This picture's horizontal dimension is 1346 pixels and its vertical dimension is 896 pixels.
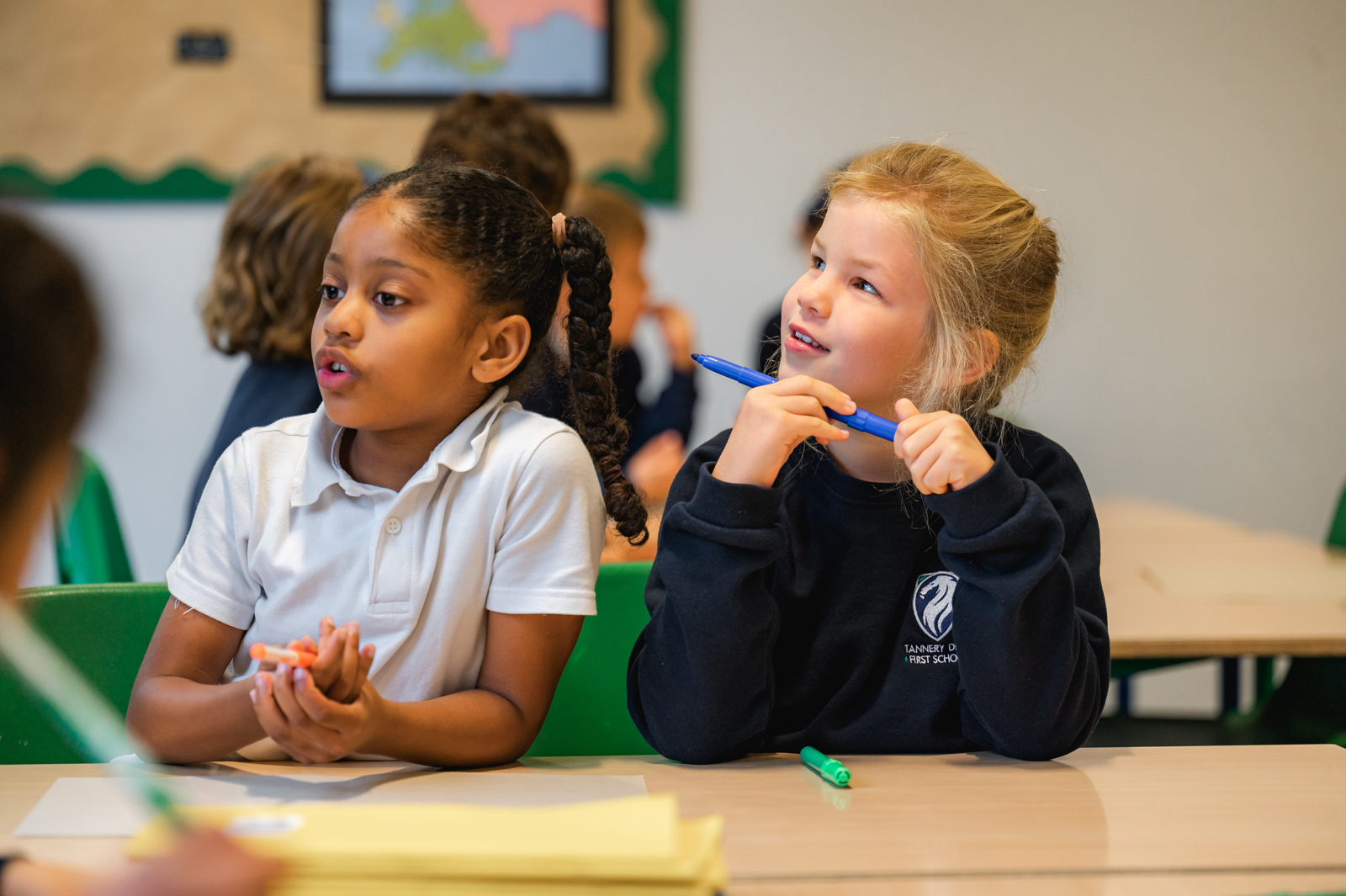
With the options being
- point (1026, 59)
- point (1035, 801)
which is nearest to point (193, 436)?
point (1026, 59)

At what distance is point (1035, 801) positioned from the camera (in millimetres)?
873

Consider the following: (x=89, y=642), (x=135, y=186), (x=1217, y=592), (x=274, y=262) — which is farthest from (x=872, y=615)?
(x=135, y=186)

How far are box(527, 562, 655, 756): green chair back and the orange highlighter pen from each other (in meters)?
0.44

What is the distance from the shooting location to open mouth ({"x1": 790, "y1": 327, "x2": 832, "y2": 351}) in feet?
3.61

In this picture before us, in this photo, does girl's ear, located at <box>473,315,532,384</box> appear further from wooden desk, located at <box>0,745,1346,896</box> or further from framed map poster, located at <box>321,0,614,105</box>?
framed map poster, located at <box>321,0,614,105</box>

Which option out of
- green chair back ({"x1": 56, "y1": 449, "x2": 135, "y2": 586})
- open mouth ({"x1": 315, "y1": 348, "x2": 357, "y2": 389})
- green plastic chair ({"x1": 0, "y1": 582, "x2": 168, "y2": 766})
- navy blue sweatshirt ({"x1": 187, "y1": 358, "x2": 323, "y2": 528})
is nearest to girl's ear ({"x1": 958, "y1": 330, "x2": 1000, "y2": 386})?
open mouth ({"x1": 315, "y1": 348, "x2": 357, "y2": 389})

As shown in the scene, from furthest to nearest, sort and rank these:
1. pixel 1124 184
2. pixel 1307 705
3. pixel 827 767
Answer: pixel 1124 184 → pixel 1307 705 → pixel 827 767

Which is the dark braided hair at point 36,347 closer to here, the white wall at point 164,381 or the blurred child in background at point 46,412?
the blurred child in background at point 46,412

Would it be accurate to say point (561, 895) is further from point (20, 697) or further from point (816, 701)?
point (20, 697)

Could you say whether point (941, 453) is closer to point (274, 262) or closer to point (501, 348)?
point (501, 348)

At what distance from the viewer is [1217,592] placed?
6.01 feet

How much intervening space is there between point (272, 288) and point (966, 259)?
3.95 feet

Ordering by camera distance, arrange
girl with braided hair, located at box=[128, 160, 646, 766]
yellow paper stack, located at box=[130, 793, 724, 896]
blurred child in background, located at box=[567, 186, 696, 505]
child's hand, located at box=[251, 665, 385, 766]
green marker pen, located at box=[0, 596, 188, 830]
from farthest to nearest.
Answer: blurred child in background, located at box=[567, 186, 696, 505], girl with braided hair, located at box=[128, 160, 646, 766], child's hand, located at box=[251, 665, 385, 766], yellow paper stack, located at box=[130, 793, 724, 896], green marker pen, located at box=[0, 596, 188, 830]

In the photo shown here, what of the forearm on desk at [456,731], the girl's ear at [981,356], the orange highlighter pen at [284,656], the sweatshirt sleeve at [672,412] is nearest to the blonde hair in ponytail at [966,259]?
the girl's ear at [981,356]
